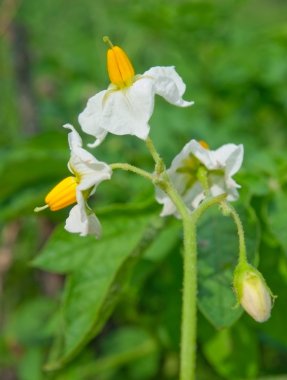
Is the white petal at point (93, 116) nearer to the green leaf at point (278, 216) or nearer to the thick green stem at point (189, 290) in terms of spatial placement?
the thick green stem at point (189, 290)

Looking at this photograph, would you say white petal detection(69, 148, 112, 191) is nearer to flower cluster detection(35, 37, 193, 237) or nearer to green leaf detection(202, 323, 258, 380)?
flower cluster detection(35, 37, 193, 237)

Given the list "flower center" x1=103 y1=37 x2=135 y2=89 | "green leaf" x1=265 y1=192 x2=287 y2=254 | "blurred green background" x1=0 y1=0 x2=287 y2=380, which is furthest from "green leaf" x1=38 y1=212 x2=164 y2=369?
"flower center" x1=103 y1=37 x2=135 y2=89

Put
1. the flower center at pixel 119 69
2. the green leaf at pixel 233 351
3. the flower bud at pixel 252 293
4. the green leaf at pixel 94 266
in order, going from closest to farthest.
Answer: the flower bud at pixel 252 293 → the flower center at pixel 119 69 → the green leaf at pixel 94 266 → the green leaf at pixel 233 351

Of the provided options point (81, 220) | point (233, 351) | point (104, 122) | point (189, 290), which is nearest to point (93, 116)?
point (104, 122)

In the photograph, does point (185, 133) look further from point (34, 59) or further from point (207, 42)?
point (34, 59)

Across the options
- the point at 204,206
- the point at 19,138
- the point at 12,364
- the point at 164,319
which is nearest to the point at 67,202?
the point at 204,206

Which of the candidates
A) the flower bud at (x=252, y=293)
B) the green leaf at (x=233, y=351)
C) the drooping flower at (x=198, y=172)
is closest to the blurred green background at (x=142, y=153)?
the green leaf at (x=233, y=351)
